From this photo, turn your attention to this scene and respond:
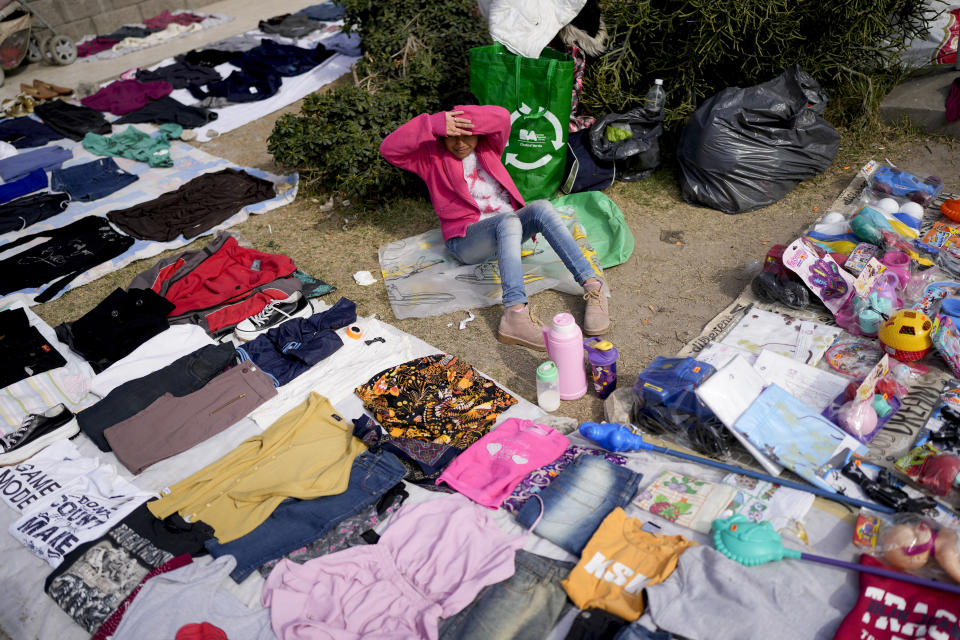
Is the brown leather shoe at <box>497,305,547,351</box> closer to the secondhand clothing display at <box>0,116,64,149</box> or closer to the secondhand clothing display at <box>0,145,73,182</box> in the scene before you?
the secondhand clothing display at <box>0,145,73,182</box>

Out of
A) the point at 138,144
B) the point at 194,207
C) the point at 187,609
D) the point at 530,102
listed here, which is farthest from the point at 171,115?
the point at 187,609

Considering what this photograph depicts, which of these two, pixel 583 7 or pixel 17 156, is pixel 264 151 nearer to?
pixel 17 156

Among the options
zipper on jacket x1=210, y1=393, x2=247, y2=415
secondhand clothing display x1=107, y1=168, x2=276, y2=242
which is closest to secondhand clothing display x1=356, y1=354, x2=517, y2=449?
zipper on jacket x1=210, y1=393, x2=247, y2=415

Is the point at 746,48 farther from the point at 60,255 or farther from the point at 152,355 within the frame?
the point at 60,255

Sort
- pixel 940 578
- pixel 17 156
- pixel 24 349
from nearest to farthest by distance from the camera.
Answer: pixel 940 578 → pixel 24 349 → pixel 17 156

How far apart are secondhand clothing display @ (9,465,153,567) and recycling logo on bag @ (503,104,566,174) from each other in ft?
10.9

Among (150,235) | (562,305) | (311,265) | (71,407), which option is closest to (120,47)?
(150,235)

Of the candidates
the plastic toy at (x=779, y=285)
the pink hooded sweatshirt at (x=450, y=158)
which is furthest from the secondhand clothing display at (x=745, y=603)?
the pink hooded sweatshirt at (x=450, y=158)

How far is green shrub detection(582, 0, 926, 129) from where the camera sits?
16.1 ft

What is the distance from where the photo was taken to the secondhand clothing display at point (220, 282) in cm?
414

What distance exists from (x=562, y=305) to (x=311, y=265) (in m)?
1.86

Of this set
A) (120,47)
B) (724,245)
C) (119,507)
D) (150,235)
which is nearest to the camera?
(119,507)

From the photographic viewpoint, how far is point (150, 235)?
5.17 m

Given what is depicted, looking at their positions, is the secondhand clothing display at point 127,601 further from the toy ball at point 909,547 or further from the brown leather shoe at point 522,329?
the toy ball at point 909,547
